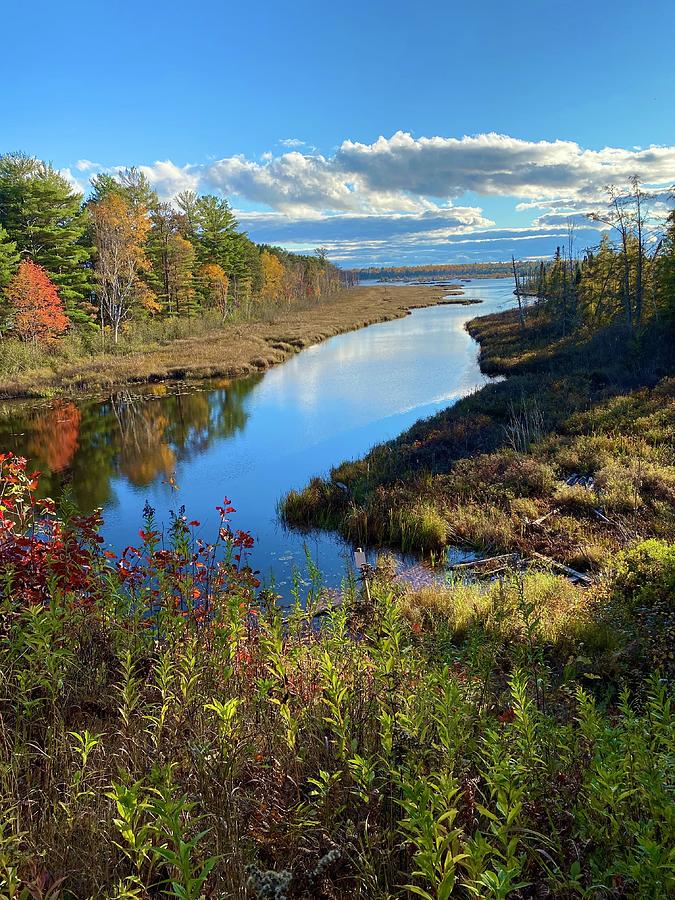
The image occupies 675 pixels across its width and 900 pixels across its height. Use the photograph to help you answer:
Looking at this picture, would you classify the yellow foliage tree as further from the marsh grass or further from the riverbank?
the marsh grass

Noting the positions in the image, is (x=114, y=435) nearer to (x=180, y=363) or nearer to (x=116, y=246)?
(x=180, y=363)

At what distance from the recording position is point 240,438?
20688 mm

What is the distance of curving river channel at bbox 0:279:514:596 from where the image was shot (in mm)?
12602

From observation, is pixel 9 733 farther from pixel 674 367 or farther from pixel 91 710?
pixel 674 367

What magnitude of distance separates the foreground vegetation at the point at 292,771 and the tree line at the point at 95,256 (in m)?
34.2

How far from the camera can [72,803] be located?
236 cm

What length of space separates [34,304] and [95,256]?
37.5 ft

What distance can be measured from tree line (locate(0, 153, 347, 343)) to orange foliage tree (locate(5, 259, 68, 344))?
0.06 metres

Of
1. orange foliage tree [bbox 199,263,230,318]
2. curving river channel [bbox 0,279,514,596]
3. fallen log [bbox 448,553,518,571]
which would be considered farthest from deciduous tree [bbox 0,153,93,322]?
fallen log [bbox 448,553,518,571]

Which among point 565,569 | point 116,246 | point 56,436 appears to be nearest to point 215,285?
point 116,246

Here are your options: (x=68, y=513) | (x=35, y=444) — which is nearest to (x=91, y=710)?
(x=68, y=513)

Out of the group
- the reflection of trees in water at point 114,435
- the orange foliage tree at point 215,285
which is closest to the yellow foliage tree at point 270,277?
the orange foliage tree at point 215,285

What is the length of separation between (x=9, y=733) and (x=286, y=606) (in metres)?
5.01

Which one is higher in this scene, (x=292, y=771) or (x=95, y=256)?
(x=95, y=256)
